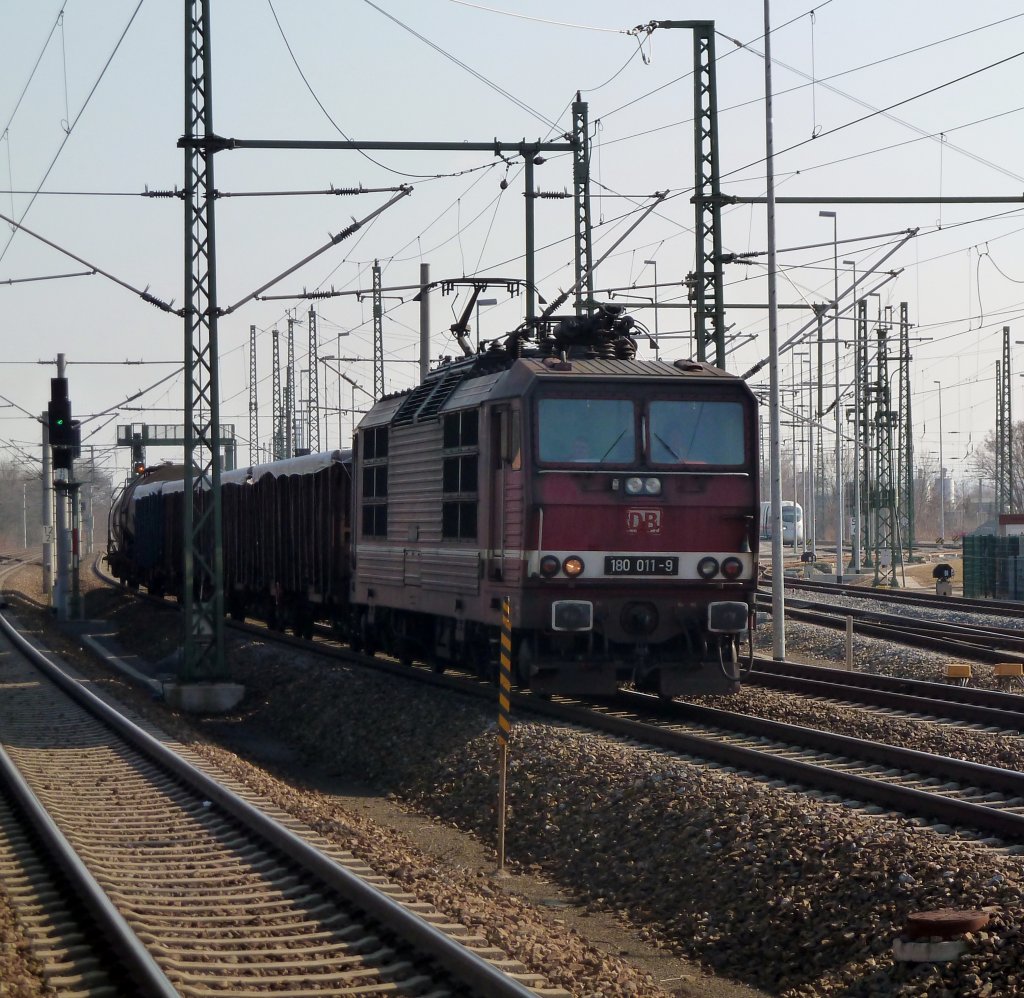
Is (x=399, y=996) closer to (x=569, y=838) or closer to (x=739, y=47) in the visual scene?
(x=569, y=838)

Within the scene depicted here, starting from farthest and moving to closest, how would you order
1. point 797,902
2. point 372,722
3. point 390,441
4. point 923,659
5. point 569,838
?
point 923,659, point 390,441, point 372,722, point 569,838, point 797,902

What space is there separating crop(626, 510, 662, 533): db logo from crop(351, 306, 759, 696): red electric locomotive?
0.01 meters

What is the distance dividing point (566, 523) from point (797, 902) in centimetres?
614

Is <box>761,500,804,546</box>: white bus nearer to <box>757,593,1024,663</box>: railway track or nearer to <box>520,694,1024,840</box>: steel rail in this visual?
<box>757,593,1024,663</box>: railway track

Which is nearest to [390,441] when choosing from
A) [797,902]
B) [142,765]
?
[142,765]

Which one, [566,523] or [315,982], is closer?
[315,982]

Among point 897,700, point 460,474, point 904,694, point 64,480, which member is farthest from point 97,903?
point 64,480

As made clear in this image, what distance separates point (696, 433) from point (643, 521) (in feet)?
3.57

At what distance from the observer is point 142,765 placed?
13.0 meters

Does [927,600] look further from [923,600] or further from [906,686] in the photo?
[906,686]

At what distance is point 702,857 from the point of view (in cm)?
901

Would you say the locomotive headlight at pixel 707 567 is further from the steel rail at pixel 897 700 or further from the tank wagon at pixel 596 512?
the steel rail at pixel 897 700

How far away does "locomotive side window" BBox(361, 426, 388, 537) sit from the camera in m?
18.5

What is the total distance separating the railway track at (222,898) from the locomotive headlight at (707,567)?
5027mm
